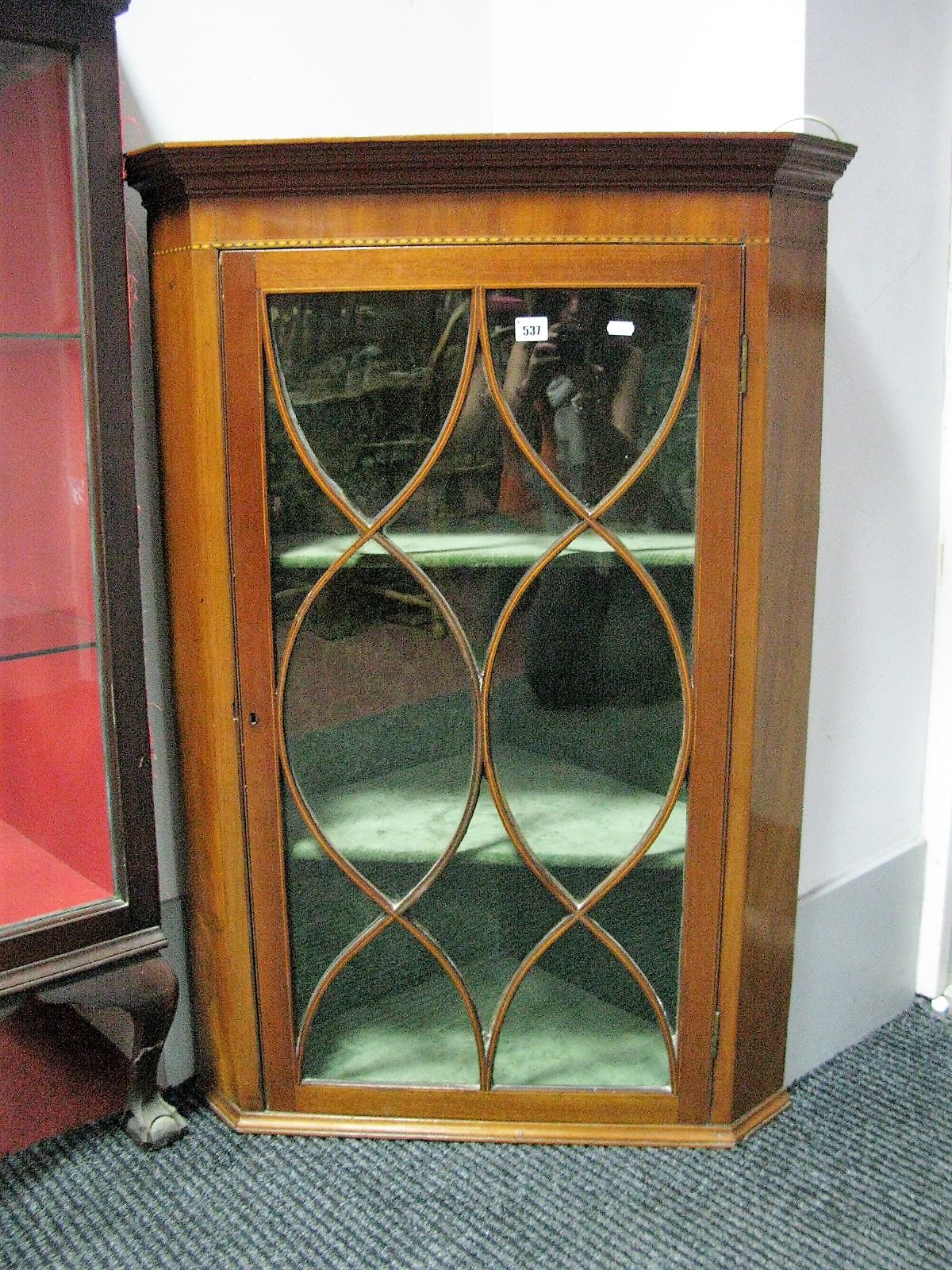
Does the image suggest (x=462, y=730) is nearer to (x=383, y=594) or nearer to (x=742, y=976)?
(x=383, y=594)

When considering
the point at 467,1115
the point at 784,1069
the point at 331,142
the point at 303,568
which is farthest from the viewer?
the point at 784,1069

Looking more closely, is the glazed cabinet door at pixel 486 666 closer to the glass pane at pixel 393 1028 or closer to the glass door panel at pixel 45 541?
the glass pane at pixel 393 1028

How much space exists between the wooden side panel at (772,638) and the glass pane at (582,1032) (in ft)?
0.31

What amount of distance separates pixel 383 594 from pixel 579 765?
0.30 meters

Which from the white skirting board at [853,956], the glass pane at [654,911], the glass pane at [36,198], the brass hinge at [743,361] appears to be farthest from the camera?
the white skirting board at [853,956]

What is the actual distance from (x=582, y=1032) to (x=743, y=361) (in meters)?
0.79

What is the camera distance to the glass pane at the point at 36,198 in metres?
1.09

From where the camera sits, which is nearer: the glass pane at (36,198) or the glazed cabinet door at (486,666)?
the glass pane at (36,198)

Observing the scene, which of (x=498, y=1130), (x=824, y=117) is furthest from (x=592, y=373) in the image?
(x=498, y=1130)

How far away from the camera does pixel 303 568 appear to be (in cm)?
126

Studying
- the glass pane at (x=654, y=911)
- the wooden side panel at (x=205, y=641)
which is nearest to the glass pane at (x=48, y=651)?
the wooden side panel at (x=205, y=641)

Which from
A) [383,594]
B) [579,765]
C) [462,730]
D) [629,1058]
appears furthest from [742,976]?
[383,594]

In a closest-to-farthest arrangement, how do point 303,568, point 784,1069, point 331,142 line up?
point 331,142, point 303,568, point 784,1069

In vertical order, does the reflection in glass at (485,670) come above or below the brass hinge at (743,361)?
below
